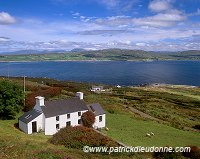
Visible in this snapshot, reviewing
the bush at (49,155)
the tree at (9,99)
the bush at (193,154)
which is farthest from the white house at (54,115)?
the bush at (49,155)

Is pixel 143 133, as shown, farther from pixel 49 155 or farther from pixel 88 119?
pixel 49 155

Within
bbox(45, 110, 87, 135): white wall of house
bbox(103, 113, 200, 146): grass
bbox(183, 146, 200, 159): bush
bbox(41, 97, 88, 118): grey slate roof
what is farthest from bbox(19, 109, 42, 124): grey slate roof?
bbox(183, 146, 200, 159): bush

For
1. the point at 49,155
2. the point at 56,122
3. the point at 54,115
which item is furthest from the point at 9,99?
the point at 49,155

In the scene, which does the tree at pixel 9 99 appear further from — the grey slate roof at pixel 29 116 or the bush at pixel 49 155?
the bush at pixel 49 155

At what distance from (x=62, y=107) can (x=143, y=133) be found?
13980mm

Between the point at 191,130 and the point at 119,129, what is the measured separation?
15.5 metres

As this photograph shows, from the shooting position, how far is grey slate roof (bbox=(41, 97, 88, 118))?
42125mm

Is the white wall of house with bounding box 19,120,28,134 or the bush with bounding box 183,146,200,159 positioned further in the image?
the white wall of house with bounding box 19,120,28,134

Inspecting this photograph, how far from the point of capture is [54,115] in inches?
1658

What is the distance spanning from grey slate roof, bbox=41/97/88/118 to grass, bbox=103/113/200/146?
244 inches

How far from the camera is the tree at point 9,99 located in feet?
140

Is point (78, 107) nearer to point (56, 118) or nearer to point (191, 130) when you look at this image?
point (56, 118)

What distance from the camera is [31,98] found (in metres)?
52.8

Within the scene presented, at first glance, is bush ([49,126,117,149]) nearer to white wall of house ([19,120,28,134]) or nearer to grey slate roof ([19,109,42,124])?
white wall of house ([19,120,28,134])
